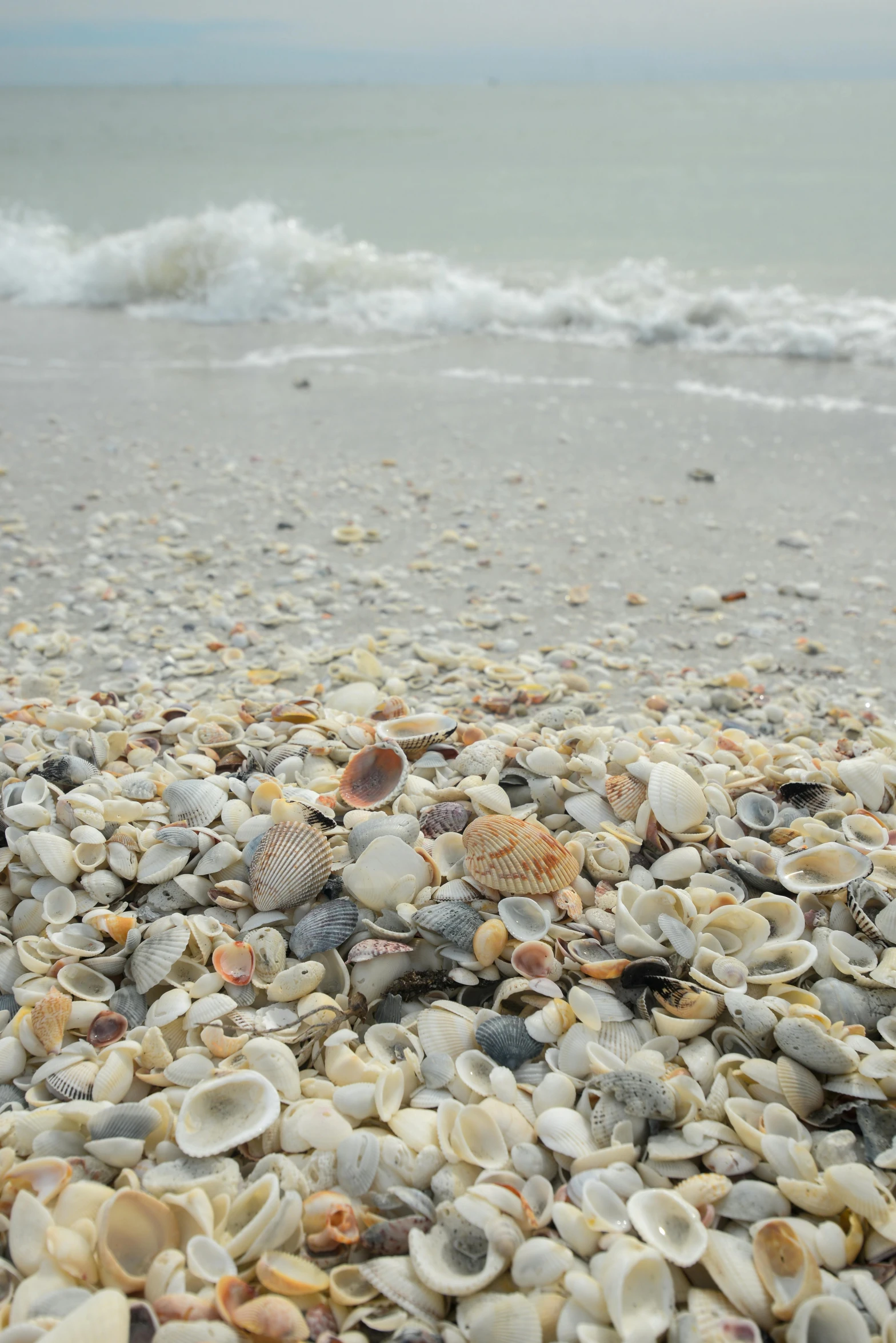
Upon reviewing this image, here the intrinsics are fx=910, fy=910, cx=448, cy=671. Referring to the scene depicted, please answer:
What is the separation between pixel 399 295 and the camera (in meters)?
10.7

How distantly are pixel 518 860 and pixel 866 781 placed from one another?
1024mm

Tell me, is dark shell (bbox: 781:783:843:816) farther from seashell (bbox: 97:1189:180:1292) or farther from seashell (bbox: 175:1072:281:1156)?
seashell (bbox: 97:1189:180:1292)

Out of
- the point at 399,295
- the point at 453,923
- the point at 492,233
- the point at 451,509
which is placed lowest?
the point at 453,923

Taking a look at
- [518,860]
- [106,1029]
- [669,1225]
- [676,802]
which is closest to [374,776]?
[518,860]

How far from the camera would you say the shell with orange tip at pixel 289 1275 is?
1.36 metres

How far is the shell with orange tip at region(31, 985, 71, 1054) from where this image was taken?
1766mm

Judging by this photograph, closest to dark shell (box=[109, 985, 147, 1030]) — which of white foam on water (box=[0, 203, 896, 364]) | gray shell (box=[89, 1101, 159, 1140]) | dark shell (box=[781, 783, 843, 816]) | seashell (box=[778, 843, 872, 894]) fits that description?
gray shell (box=[89, 1101, 159, 1140])

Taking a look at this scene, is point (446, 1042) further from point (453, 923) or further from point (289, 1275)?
point (289, 1275)

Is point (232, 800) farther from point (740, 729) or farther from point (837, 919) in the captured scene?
point (740, 729)

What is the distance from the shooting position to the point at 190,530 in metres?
4.97

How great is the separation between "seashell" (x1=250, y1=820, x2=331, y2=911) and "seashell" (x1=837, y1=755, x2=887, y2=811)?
137 cm

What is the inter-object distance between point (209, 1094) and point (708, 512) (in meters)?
4.50

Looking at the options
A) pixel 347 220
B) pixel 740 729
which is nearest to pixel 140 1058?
pixel 740 729

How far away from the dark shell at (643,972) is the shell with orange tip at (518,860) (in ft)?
0.84
